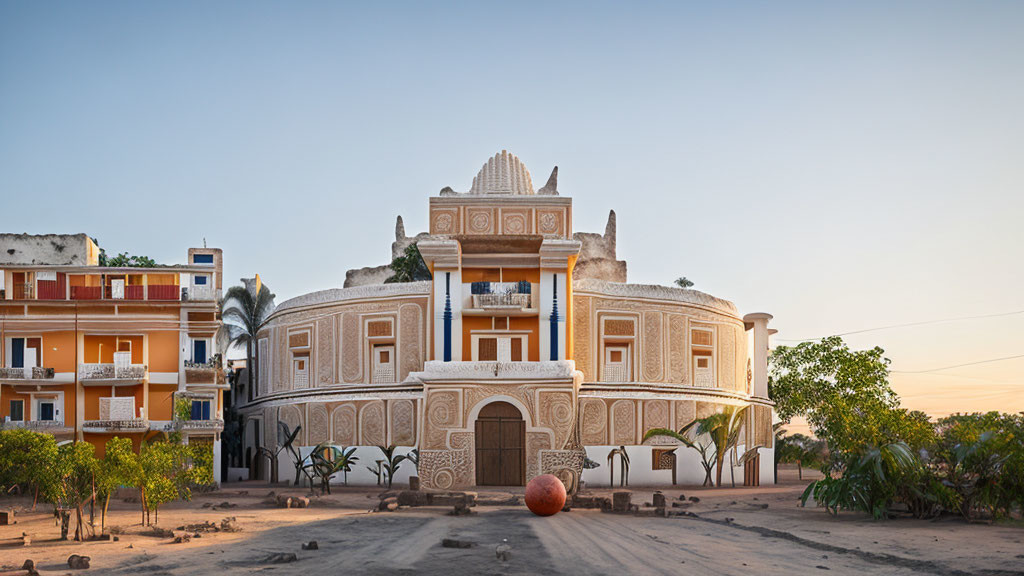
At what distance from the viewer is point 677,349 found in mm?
45625

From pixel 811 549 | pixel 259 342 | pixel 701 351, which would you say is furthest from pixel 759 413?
pixel 811 549

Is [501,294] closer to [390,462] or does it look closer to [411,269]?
[390,462]

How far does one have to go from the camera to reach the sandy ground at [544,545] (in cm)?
1661

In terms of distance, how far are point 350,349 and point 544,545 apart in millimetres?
26333

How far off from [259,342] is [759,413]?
85.8ft

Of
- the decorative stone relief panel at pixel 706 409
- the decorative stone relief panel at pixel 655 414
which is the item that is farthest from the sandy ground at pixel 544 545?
the decorative stone relief panel at pixel 706 409

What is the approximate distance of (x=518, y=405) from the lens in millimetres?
35750

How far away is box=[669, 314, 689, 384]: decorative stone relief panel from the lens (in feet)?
149

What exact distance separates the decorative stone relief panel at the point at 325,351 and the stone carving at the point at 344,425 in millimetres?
1567

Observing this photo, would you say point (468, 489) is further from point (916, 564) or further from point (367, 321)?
point (916, 564)

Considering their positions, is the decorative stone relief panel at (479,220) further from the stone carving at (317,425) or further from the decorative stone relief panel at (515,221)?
the stone carving at (317,425)

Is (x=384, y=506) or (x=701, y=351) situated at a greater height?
(x=701, y=351)

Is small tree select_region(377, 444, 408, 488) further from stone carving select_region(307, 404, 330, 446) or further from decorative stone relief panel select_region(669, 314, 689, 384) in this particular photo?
decorative stone relief panel select_region(669, 314, 689, 384)

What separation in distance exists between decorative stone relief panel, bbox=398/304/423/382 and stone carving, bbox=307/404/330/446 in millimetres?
4102
